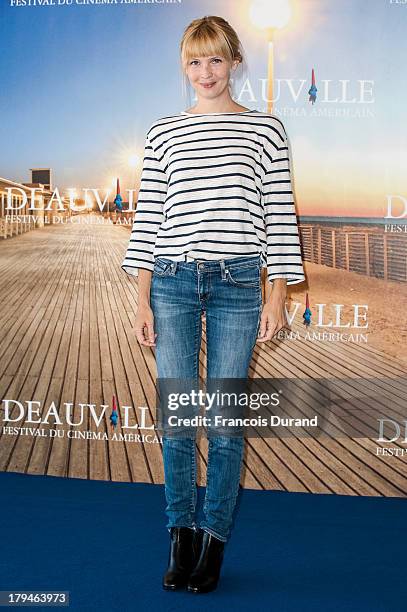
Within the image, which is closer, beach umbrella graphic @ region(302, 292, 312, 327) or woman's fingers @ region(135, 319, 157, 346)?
woman's fingers @ region(135, 319, 157, 346)

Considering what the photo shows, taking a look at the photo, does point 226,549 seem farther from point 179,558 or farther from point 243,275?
point 243,275

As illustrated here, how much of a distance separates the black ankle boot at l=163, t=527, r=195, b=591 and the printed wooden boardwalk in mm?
928

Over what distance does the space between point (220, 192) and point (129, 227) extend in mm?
1472

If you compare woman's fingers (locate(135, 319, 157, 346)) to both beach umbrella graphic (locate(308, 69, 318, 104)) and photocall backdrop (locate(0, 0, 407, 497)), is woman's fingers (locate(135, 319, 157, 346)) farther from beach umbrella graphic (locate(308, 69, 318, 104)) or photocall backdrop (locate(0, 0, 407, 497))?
beach umbrella graphic (locate(308, 69, 318, 104))

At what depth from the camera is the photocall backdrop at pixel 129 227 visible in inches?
112

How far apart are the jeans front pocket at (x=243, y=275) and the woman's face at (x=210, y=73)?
438 mm

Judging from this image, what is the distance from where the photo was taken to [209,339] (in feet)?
5.88

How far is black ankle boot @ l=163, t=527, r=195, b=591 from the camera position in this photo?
1830 mm

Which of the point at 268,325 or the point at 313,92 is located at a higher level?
the point at 313,92

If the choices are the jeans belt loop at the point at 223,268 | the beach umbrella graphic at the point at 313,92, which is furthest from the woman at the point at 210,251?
the beach umbrella graphic at the point at 313,92

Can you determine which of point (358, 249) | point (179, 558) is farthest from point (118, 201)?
point (179, 558)

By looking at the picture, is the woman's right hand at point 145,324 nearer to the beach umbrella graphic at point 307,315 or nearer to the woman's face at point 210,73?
the woman's face at point 210,73

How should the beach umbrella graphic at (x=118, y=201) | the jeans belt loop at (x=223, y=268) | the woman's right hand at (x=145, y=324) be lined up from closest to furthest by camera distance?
the jeans belt loop at (x=223, y=268), the woman's right hand at (x=145, y=324), the beach umbrella graphic at (x=118, y=201)

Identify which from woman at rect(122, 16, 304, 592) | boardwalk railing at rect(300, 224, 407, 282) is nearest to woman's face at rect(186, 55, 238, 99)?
woman at rect(122, 16, 304, 592)
